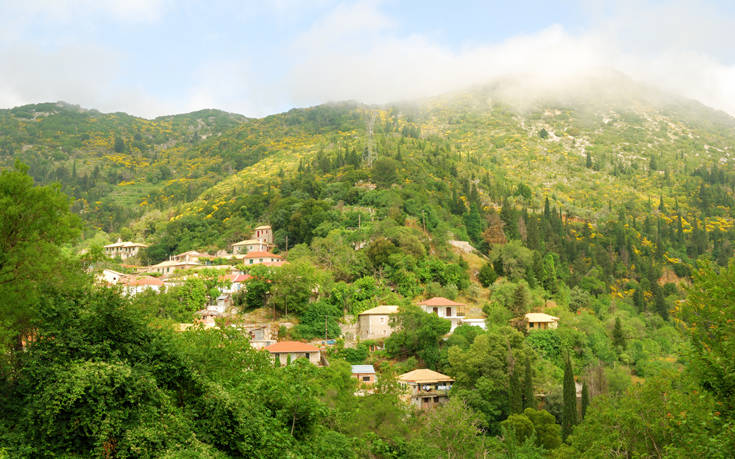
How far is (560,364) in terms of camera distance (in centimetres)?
5019

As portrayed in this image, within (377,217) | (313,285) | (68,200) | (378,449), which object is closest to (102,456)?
(68,200)

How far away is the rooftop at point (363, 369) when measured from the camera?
43.3 m

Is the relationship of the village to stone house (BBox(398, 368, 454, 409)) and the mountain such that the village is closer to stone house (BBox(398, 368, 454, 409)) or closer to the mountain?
stone house (BBox(398, 368, 454, 409))

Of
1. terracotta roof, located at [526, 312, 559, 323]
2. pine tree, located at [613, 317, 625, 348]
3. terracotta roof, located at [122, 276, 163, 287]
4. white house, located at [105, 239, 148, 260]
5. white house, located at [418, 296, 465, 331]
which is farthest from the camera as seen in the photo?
white house, located at [105, 239, 148, 260]

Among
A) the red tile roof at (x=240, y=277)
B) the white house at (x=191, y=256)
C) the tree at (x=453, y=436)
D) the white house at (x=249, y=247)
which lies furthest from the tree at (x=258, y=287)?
the tree at (x=453, y=436)

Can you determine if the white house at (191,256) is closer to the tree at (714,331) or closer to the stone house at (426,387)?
the stone house at (426,387)

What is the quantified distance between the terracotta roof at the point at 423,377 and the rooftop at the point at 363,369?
230 cm

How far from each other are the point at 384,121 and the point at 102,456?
571 feet

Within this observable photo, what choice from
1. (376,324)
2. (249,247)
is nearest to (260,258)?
(249,247)

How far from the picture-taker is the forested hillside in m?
14.6

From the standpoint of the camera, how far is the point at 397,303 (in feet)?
180

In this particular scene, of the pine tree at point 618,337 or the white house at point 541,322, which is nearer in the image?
the white house at point 541,322

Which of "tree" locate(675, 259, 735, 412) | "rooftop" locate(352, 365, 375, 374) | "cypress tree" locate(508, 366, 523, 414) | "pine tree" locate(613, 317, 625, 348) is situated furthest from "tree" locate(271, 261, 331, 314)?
"tree" locate(675, 259, 735, 412)

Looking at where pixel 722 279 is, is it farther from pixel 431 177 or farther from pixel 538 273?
pixel 431 177
